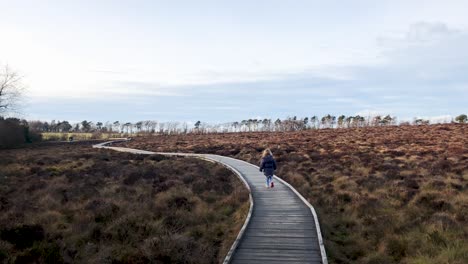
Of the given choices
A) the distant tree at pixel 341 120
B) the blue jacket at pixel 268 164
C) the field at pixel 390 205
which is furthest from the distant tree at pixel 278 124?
the blue jacket at pixel 268 164

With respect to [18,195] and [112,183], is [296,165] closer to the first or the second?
[112,183]

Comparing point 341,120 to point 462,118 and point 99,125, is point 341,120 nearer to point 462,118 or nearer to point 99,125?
point 462,118

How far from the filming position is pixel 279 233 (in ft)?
35.2

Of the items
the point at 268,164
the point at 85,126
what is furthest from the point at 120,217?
the point at 85,126

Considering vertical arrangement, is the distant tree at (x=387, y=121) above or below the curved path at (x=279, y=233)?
above

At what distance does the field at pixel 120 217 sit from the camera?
9766 millimetres

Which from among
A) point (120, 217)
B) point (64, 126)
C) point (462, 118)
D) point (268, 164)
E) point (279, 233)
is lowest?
point (120, 217)

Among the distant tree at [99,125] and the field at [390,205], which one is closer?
the field at [390,205]

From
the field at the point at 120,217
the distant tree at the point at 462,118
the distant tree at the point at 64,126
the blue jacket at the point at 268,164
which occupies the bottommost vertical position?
the field at the point at 120,217

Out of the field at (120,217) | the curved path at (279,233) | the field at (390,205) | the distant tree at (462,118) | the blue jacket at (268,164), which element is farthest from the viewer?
the distant tree at (462,118)

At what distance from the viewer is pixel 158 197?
16578 mm

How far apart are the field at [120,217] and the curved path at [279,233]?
59 cm

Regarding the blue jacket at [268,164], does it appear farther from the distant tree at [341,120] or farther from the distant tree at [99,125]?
the distant tree at [99,125]

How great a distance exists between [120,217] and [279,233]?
549 cm
